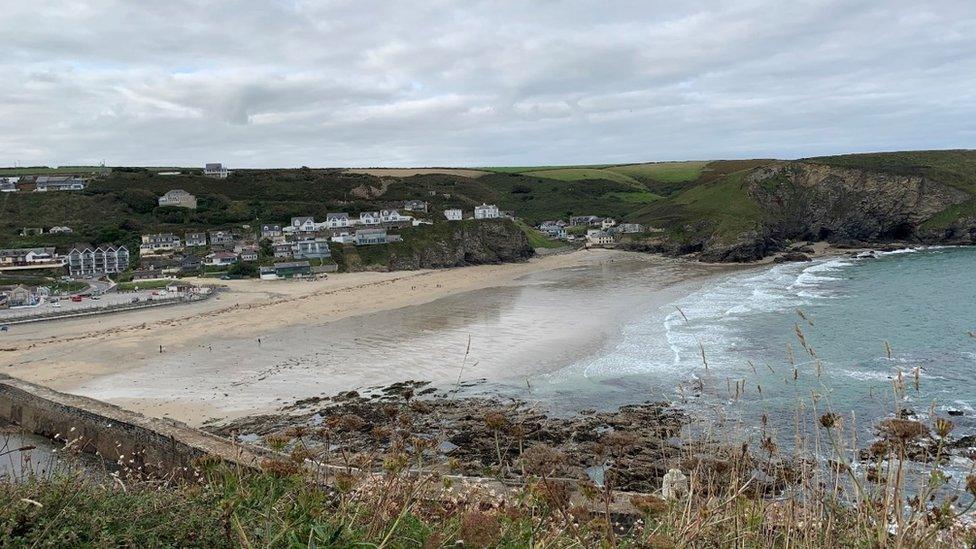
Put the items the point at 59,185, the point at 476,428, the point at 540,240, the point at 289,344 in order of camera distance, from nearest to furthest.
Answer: the point at 476,428 → the point at 289,344 → the point at 59,185 → the point at 540,240

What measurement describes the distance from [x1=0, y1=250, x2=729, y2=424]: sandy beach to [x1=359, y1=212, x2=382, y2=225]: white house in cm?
2877

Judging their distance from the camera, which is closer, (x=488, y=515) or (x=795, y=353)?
(x=488, y=515)

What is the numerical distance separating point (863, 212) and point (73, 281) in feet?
282

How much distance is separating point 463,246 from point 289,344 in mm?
44454

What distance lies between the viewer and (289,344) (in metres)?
31.2

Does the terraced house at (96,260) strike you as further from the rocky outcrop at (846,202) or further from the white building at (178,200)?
the rocky outcrop at (846,202)

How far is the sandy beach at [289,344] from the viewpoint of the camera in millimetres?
23775

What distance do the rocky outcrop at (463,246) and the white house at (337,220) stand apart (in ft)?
35.4

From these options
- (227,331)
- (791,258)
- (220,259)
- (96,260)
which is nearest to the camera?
(227,331)

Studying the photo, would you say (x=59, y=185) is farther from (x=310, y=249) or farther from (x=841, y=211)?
(x=841, y=211)

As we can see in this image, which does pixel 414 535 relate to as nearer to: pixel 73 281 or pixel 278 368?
pixel 278 368

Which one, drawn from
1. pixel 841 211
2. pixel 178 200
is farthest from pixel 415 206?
pixel 841 211

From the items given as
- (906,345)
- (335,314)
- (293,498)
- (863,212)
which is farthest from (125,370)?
(863,212)

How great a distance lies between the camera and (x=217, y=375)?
25719 mm
